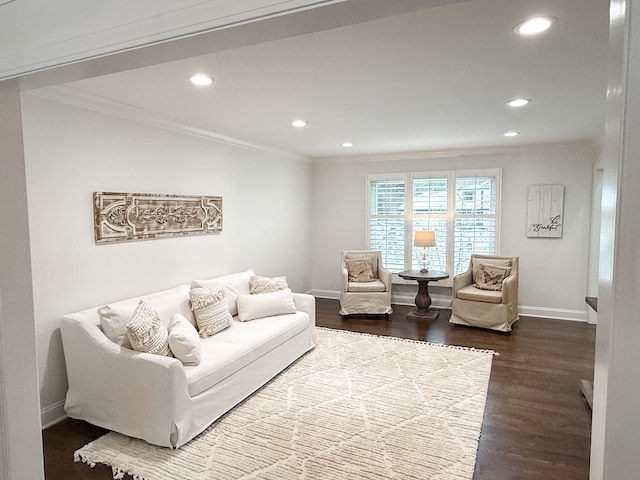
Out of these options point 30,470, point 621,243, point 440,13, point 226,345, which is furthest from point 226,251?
point 621,243

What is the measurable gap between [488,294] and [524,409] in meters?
2.12

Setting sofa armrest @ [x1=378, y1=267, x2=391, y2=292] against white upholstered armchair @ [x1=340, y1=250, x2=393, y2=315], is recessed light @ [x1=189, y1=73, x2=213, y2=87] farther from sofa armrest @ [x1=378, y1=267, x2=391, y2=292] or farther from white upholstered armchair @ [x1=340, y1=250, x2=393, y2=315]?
sofa armrest @ [x1=378, y1=267, x2=391, y2=292]

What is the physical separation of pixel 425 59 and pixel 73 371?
10.6 ft

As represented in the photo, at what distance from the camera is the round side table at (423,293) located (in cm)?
556

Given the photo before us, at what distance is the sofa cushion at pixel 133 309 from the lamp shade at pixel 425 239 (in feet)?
11.1

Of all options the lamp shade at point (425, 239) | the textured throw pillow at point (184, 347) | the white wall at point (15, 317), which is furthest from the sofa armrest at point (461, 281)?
the white wall at point (15, 317)

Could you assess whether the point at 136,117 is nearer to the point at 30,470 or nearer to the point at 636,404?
the point at 30,470

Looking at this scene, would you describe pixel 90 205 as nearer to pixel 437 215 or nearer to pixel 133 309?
pixel 133 309

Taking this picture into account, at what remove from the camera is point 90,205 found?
317 cm

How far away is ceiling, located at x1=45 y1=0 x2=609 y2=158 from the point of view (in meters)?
1.94

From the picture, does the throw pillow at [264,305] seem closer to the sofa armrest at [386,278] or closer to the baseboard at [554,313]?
the sofa armrest at [386,278]

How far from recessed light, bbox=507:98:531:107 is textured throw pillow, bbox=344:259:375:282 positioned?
3.19 metres

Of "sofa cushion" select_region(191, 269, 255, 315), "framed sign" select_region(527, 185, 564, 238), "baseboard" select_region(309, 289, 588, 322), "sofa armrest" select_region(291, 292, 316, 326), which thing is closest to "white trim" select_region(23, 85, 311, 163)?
"sofa cushion" select_region(191, 269, 255, 315)

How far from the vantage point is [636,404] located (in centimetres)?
79
